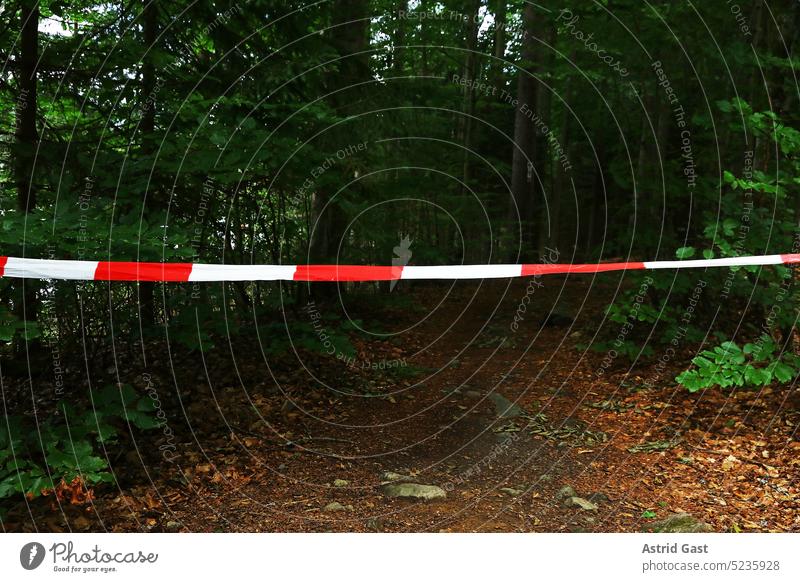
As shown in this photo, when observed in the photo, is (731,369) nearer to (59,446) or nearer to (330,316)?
(330,316)

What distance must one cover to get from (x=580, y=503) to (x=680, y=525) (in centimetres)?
74

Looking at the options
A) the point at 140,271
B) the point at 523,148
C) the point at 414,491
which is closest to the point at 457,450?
the point at 414,491

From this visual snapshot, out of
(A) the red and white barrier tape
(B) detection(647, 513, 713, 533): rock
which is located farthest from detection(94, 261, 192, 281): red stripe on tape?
(B) detection(647, 513, 713, 533): rock

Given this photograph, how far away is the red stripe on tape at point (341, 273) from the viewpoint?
409cm

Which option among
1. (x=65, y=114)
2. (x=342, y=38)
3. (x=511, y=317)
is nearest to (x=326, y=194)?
(x=342, y=38)

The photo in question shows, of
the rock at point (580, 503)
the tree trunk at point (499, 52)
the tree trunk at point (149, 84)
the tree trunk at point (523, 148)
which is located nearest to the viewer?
the rock at point (580, 503)

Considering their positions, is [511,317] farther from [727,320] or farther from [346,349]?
[346,349]

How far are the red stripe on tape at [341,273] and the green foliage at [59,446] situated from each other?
1.69m

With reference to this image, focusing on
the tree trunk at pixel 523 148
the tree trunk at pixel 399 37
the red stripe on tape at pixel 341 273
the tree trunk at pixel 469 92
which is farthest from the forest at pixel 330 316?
the tree trunk at pixel 469 92

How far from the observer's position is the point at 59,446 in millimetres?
4398

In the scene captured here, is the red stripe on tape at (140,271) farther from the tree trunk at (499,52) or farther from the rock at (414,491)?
the tree trunk at (499,52)

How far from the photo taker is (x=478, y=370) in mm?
8141

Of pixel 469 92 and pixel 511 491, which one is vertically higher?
pixel 469 92

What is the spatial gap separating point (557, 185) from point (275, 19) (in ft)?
34.7
